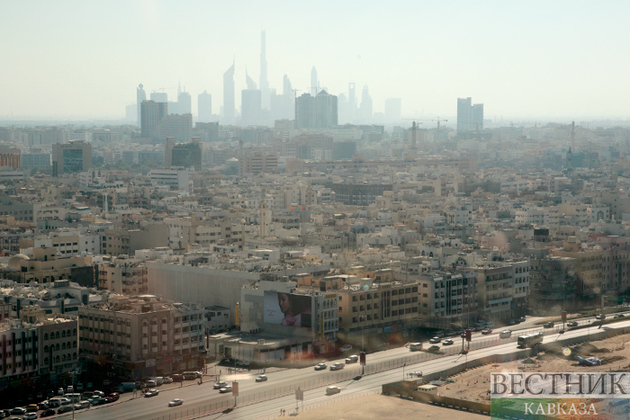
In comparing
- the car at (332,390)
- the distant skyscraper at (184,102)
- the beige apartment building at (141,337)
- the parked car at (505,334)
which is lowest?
the car at (332,390)

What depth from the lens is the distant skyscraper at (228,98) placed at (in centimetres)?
14688

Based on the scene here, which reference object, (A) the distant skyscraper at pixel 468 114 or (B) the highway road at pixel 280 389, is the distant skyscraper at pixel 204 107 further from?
(B) the highway road at pixel 280 389

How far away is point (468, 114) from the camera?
5266 inches

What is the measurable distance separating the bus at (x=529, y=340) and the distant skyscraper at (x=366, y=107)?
151676mm

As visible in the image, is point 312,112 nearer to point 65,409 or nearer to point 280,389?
point 280,389

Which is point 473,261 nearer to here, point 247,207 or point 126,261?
point 126,261

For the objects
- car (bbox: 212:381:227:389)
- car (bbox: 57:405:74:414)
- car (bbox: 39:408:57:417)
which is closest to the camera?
car (bbox: 39:408:57:417)

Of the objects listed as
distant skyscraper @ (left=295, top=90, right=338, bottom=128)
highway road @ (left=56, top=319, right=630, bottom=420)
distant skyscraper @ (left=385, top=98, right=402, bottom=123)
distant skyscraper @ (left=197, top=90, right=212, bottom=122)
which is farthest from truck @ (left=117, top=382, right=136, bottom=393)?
distant skyscraper @ (left=385, top=98, right=402, bottom=123)

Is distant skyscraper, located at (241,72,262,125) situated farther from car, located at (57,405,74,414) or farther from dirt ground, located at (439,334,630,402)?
car, located at (57,405,74,414)

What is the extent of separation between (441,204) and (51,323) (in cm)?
2755

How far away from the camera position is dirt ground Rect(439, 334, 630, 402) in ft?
54.0

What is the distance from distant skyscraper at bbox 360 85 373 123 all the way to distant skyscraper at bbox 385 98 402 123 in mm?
10450

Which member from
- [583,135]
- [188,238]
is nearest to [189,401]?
[188,238]

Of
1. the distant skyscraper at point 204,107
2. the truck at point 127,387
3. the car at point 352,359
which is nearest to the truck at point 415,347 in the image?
the car at point 352,359
